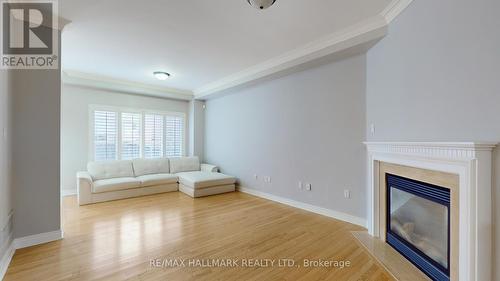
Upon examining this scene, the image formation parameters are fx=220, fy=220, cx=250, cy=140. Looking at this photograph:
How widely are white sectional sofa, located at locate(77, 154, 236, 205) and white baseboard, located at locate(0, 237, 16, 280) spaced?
6.58 ft

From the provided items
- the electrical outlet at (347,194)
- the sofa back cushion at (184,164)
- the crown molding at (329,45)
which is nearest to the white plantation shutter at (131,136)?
the sofa back cushion at (184,164)

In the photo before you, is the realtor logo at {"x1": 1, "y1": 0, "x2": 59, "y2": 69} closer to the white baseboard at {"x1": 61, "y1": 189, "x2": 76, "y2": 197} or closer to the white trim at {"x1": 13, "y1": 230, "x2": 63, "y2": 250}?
the white trim at {"x1": 13, "y1": 230, "x2": 63, "y2": 250}

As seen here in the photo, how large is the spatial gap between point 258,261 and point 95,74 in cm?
526

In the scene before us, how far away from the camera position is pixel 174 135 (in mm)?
6695

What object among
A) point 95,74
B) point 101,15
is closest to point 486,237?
point 101,15

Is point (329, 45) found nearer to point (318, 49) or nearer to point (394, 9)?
point (318, 49)

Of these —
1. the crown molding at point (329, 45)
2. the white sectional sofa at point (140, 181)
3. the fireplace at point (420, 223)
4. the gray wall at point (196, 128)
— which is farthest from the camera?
the gray wall at point (196, 128)

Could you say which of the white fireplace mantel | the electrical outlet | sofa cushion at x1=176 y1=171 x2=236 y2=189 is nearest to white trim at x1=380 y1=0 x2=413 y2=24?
the white fireplace mantel

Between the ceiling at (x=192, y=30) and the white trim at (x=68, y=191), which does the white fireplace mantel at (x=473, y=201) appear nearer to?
the ceiling at (x=192, y=30)

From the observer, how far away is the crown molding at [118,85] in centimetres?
481

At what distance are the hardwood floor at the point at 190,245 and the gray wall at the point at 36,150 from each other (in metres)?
0.36

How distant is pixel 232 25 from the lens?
2869 millimetres

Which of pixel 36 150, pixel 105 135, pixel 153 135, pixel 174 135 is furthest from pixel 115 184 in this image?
pixel 174 135

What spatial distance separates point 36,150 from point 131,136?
3297 mm
